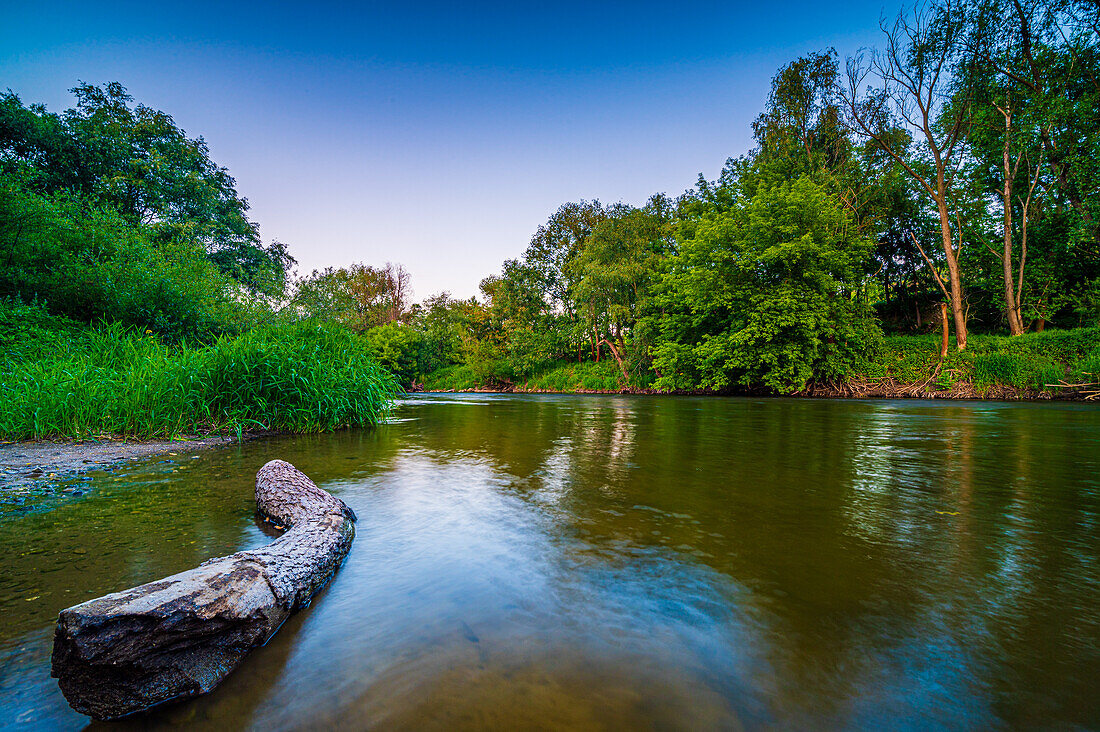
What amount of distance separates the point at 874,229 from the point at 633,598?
28030mm

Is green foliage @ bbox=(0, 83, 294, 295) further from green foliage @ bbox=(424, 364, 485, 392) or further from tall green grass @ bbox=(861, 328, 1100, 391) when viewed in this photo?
tall green grass @ bbox=(861, 328, 1100, 391)

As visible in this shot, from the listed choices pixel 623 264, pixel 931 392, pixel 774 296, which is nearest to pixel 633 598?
pixel 774 296

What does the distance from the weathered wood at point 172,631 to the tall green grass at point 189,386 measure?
5.08 metres

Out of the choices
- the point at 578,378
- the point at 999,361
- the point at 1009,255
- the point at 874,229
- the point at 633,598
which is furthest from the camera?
the point at 578,378

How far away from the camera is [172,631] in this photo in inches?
49.3

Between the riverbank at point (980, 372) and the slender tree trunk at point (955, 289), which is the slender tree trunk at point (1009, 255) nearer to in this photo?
the slender tree trunk at point (955, 289)

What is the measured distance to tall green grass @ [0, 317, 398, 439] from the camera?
524 centimetres

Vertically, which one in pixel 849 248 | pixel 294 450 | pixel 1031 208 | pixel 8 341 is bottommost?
pixel 294 450

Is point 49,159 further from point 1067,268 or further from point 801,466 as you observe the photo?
point 1067,268

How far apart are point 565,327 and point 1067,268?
24837 mm

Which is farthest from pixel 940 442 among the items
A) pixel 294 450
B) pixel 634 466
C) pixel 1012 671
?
pixel 294 450

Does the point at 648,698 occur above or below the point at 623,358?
below

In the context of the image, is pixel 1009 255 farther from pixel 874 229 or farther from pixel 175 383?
pixel 175 383

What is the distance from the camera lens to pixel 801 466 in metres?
4.27
